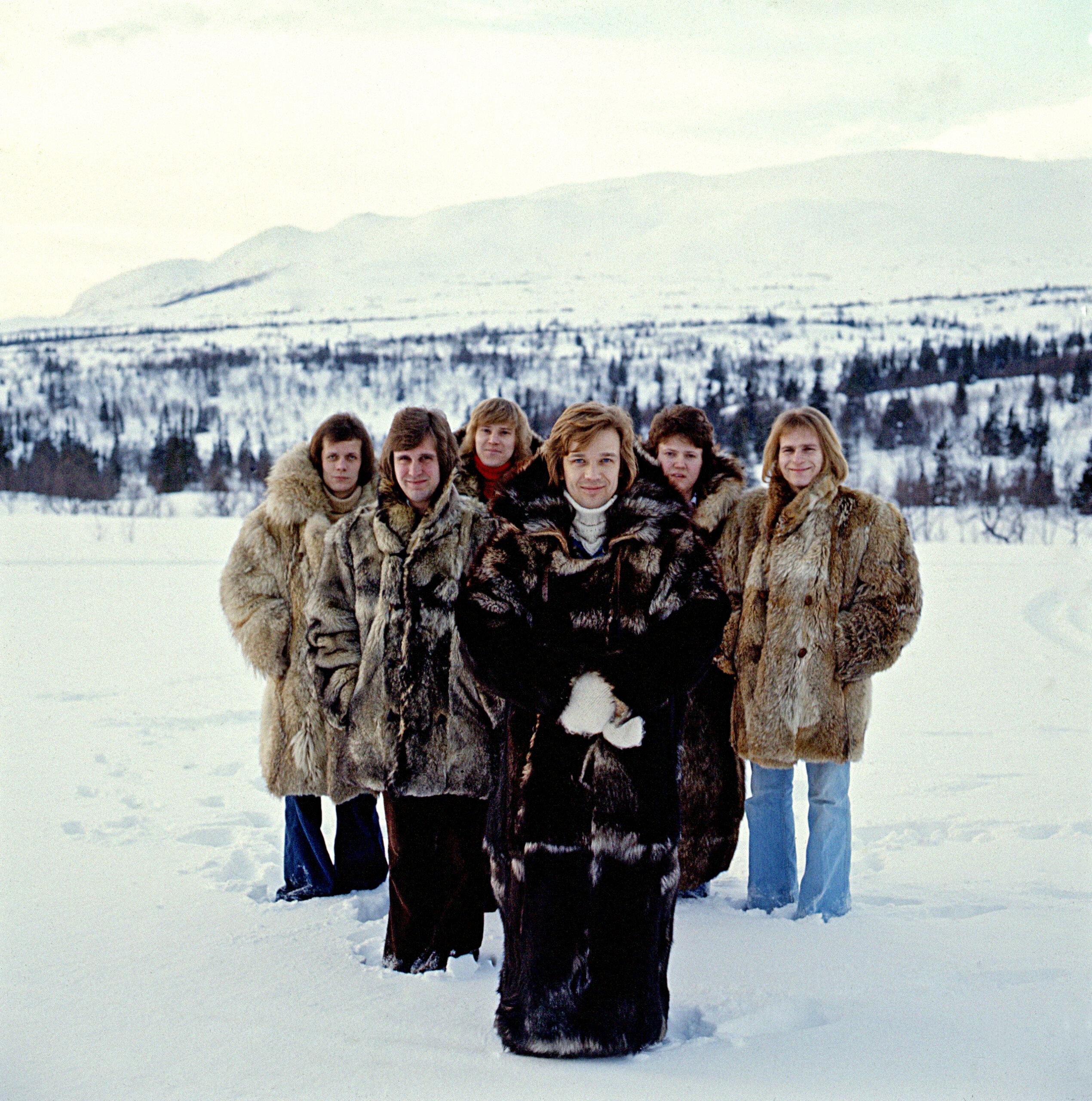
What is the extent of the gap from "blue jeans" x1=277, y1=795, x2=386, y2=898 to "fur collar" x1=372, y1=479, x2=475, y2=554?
3.39 ft

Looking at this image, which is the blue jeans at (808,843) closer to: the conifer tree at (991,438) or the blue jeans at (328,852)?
the blue jeans at (328,852)

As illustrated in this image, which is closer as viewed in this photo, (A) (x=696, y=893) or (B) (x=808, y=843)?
(B) (x=808, y=843)

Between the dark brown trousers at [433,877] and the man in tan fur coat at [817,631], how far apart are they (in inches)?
37.3

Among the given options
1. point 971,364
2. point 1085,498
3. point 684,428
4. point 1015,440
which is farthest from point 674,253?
point 684,428

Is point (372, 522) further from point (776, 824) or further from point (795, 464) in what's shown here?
point (776, 824)

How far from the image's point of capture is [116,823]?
448cm

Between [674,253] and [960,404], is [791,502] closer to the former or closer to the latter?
[960,404]

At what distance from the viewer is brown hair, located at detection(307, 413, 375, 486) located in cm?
370

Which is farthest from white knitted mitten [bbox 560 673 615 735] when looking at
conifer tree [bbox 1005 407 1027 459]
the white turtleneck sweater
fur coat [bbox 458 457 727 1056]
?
conifer tree [bbox 1005 407 1027 459]

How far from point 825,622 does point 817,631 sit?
37mm

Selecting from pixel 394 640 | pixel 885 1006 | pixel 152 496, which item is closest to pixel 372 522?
pixel 394 640

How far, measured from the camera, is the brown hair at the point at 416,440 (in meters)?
3.16

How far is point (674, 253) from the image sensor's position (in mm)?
109188

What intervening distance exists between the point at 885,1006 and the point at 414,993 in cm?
123
